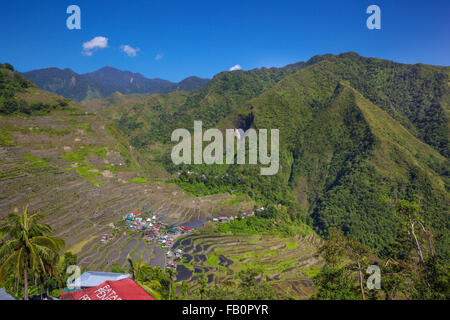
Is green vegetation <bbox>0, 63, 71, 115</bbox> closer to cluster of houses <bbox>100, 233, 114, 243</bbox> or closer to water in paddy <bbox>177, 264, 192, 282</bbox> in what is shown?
cluster of houses <bbox>100, 233, 114, 243</bbox>

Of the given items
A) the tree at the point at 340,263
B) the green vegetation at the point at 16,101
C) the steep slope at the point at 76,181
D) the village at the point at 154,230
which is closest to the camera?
the tree at the point at 340,263

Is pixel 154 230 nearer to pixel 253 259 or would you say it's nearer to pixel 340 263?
pixel 253 259

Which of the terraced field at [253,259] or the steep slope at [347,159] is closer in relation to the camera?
the terraced field at [253,259]

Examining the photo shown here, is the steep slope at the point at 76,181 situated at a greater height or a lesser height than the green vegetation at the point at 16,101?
lesser

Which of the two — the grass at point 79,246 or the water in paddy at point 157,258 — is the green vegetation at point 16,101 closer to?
the grass at point 79,246

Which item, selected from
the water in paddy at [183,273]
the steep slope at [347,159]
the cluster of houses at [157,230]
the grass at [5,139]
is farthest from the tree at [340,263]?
the grass at [5,139]

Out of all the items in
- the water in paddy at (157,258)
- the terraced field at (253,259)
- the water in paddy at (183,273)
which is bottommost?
the terraced field at (253,259)
